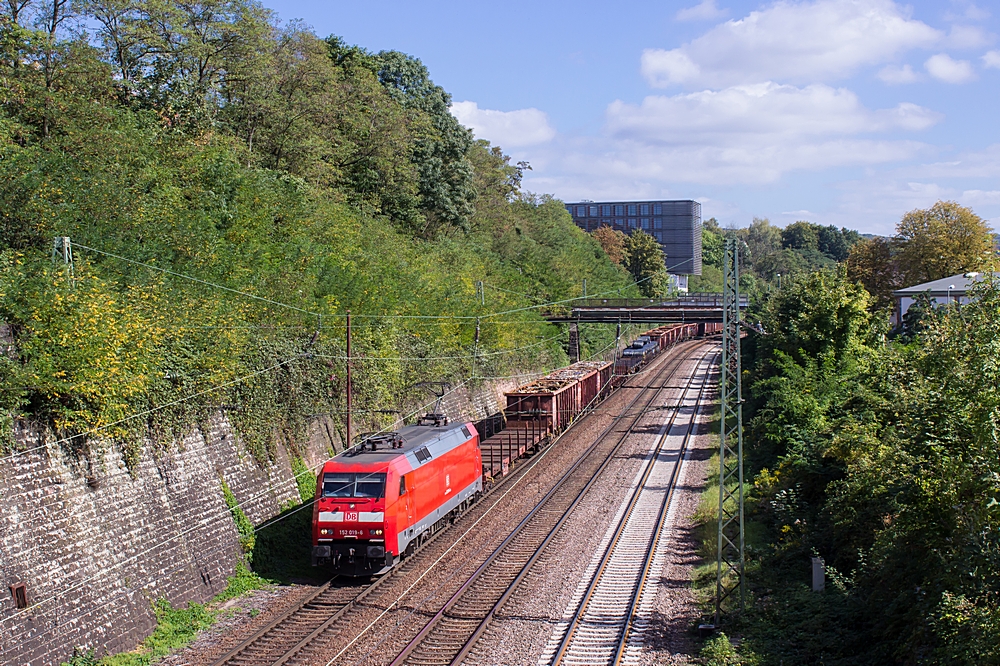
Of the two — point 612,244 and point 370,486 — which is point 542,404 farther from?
point 612,244

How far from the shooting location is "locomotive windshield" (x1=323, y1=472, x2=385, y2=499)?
18266 millimetres

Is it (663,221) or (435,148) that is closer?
(435,148)

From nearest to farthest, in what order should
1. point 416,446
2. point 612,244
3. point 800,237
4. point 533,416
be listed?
point 416,446 → point 533,416 → point 612,244 → point 800,237

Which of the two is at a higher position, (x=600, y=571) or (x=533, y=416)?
(x=533, y=416)

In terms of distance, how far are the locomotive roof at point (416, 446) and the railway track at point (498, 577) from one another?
2.97 meters

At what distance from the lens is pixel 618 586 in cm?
1822

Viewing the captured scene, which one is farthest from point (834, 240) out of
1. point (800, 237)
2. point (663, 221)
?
point (663, 221)

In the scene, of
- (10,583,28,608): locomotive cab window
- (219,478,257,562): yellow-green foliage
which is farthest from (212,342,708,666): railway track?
(10,583,28,608): locomotive cab window

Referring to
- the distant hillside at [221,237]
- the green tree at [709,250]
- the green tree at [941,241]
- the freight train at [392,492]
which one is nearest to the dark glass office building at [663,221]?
the green tree at [709,250]

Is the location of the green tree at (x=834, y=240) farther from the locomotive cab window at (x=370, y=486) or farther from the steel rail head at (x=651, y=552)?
the locomotive cab window at (x=370, y=486)

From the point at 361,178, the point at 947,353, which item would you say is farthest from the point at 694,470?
the point at 361,178

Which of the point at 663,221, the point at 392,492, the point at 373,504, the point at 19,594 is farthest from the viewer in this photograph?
the point at 663,221

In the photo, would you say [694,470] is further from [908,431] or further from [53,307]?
[53,307]

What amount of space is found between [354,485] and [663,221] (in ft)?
390
